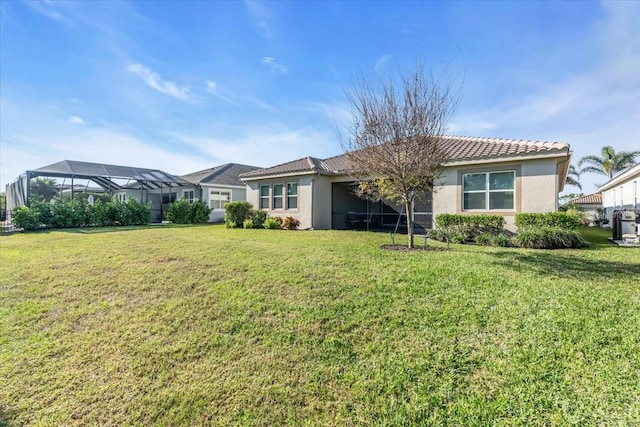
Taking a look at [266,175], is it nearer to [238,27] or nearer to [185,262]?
[238,27]

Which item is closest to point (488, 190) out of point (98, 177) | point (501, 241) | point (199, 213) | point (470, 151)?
point (470, 151)

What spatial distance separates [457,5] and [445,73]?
2.88 metres

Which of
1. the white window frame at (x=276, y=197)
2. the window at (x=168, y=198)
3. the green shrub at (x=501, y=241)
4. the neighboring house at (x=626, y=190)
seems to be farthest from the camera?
the window at (x=168, y=198)

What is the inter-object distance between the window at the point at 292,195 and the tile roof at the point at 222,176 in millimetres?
9866

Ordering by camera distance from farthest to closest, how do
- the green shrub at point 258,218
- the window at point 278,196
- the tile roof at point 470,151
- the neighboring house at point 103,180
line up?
the neighboring house at point 103,180 → the window at point 278,196 → the green shrub at point 258,218 → the tile roof at point 470,151

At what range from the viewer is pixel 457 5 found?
9.13 m

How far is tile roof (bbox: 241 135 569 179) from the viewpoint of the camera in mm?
10738

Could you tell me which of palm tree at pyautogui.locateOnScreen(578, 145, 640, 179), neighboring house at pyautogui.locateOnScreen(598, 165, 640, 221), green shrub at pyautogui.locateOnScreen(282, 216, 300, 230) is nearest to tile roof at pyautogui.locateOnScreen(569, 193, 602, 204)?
palm tree at pyautogui.locateOnScreen(578, 145, 640, 179)

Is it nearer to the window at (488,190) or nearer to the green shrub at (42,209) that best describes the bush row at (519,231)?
the window at (488,190)

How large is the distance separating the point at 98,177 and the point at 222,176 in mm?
8847

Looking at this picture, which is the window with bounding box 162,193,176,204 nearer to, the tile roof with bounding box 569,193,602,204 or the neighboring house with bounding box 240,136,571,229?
the neighboring house with bounding box 240,136,571,229

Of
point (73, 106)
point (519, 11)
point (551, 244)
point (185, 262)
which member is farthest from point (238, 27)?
point (551, 244)

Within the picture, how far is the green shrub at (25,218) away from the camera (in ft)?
50.9

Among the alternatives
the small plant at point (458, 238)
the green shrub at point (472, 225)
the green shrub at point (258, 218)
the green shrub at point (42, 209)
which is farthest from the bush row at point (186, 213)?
the small plant at point (458, 238)
